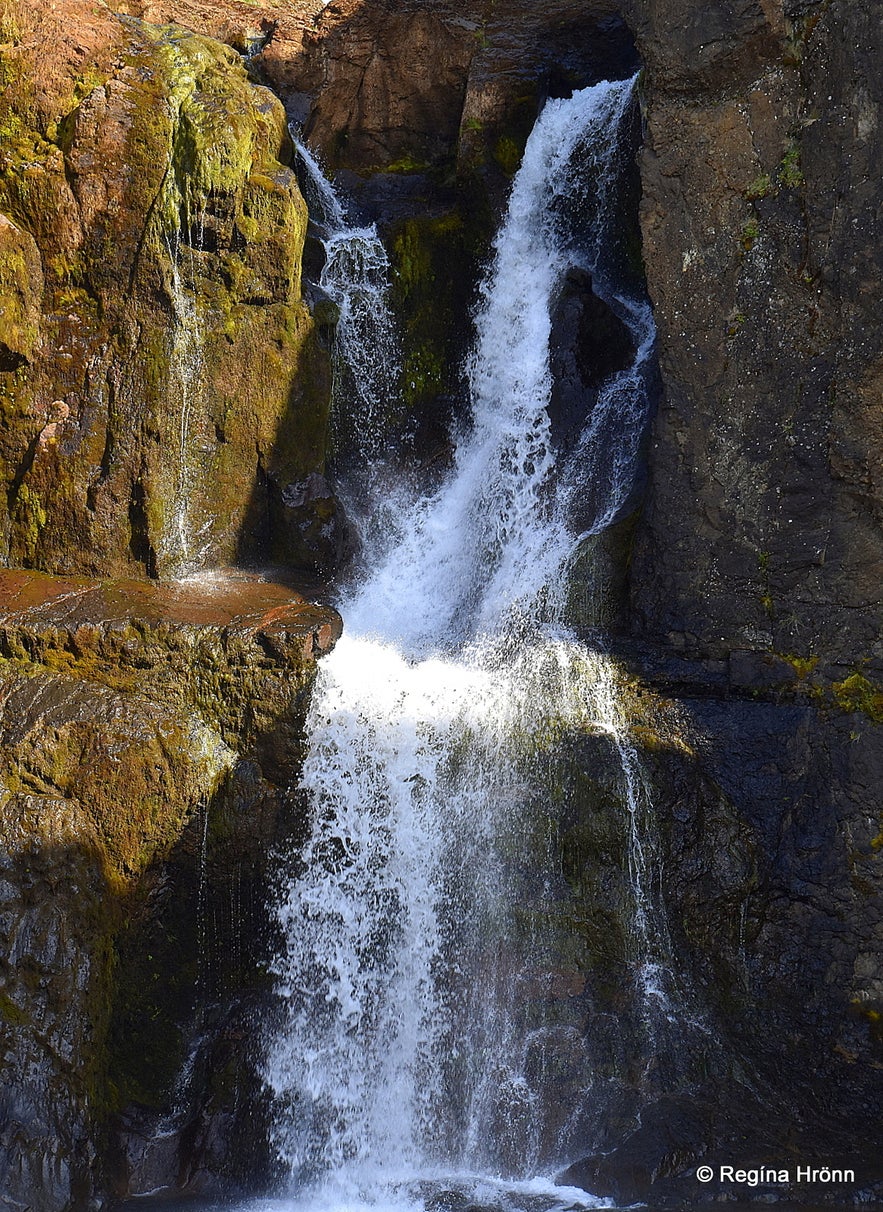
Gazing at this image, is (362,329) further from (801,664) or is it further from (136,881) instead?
(136,881)

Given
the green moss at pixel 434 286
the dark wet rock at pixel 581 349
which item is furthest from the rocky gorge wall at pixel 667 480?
the green moss at pixel 434 286

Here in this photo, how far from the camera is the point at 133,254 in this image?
867cm

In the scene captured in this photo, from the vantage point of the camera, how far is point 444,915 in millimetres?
6664

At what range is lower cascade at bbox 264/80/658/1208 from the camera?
625cm

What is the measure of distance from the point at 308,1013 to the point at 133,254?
5977mm

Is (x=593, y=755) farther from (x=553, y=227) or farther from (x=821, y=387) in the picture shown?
(x=553, y=227)

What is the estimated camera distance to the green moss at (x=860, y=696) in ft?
21.2

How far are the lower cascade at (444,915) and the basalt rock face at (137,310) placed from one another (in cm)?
184

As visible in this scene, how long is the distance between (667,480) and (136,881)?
14.4 feet

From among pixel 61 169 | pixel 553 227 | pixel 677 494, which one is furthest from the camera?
pixel 553 227

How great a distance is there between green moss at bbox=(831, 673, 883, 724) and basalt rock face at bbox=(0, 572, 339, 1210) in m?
3.37

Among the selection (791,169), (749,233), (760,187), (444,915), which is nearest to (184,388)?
(749,233)

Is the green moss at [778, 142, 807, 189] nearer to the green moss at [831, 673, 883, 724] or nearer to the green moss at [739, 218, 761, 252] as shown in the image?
the green moss at [739, 218, 761, 252]

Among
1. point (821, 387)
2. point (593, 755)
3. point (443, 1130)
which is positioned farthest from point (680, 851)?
point (821, 387)
